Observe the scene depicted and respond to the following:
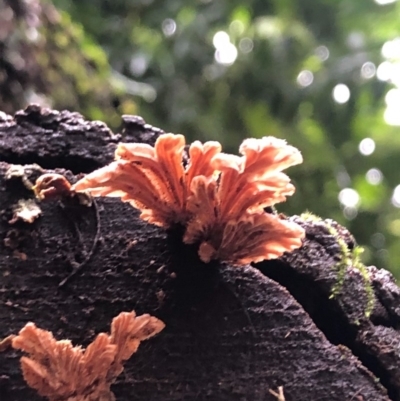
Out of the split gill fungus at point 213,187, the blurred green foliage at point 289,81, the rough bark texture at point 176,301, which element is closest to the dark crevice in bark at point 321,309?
the rough bark texture at point 176,301

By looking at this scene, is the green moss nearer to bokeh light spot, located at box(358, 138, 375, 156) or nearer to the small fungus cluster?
the small fungus cluster

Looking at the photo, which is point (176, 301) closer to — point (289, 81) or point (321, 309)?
point (321, 309)

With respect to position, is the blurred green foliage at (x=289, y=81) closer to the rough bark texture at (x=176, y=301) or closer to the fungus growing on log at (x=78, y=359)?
the rough bark texture at (x=176, y=301)

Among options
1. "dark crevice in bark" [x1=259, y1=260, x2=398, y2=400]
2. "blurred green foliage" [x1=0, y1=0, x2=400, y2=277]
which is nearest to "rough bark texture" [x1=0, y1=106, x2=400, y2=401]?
"dark crevice in bark" [x1=259, y1=260, x2=398, y2=400]

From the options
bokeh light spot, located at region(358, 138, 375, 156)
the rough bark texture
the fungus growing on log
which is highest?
bokeh light spot, located at region(358, 138, 375, 156)

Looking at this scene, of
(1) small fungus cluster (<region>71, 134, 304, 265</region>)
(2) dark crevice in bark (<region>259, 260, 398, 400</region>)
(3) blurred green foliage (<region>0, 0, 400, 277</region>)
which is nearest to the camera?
(1) small fungus cluster (<region>71, 134, 304, 265</region>)

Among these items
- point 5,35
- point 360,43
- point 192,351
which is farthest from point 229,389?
point 360,43
